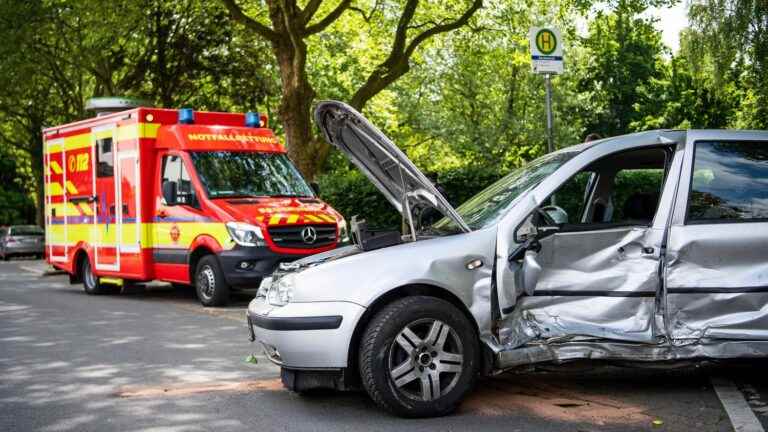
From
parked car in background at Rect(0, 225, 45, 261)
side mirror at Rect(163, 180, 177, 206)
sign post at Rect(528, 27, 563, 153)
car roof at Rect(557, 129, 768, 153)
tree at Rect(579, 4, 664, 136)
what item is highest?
tree at Rect(579, 4, 664, 136)

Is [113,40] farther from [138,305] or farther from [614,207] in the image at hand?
[614,207]

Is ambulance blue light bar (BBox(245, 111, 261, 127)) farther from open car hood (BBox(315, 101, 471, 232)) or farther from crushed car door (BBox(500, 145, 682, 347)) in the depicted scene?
crushed car door (BBox(500, 145, 682, 347))

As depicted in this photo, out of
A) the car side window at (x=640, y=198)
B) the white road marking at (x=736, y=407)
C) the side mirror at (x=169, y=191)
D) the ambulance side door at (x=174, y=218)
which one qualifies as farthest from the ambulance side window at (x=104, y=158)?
the white road marking at (x=736, y=407)

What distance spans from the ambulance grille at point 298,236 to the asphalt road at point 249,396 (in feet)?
9.89

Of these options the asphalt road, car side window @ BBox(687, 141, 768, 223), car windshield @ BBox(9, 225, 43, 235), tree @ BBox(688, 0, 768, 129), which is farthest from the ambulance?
car windshield @ BBox(9, 225, 43, 235)

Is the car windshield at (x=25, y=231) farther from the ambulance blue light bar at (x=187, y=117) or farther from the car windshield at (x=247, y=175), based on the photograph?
the car windshield at (x=247, y=175)

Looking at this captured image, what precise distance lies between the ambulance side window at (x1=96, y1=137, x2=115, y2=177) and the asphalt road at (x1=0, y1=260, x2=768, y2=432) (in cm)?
546

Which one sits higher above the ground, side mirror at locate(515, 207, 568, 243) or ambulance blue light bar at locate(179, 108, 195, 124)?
ambulance blue light bar at locate(179, 108, 195, 124)

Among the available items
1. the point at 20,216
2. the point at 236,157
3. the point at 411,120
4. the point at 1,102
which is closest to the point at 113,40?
the point at 1,102

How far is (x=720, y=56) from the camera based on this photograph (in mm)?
21422

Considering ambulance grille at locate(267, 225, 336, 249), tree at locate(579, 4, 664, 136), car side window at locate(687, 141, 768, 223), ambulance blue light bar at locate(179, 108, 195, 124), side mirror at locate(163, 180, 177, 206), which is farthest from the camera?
tree at locate(579, 4, 664, 136)

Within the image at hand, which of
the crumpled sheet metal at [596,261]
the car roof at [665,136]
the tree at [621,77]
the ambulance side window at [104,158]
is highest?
the tree at [621,77]

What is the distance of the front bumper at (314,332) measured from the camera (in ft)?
18.0

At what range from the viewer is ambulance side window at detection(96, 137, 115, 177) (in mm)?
14516
